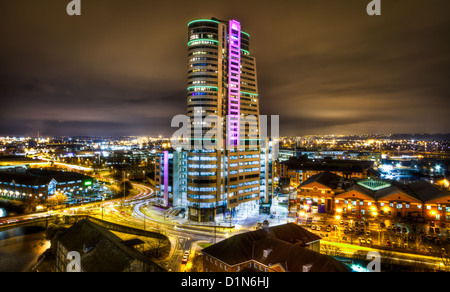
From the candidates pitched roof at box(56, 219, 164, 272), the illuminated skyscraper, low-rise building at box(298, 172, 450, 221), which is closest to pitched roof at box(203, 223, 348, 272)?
pitched roof at box(56, 219, 164, 272)

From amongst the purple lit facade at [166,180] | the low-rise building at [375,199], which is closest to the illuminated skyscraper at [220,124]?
the purple lit facade at [166,180]

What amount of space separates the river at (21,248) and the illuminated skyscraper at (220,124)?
1883 cm

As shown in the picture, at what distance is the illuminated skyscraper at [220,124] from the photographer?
1534 inches

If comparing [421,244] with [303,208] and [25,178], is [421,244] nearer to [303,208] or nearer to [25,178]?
[303,208]

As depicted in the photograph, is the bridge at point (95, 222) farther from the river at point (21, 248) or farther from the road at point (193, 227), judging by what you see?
the road at point (193, 227)

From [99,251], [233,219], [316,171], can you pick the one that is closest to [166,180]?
[233,219]

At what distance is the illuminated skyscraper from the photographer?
38969 mm

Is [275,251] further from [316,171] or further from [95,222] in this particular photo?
[316,171]

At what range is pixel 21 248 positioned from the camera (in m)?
30.2

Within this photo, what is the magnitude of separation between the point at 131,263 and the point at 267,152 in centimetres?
3562

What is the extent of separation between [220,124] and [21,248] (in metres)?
30.9

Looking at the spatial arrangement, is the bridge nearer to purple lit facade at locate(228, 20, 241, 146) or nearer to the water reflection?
the water reflection

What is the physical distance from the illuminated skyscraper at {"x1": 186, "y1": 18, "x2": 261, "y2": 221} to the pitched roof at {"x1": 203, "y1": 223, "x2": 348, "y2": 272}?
17595mm
